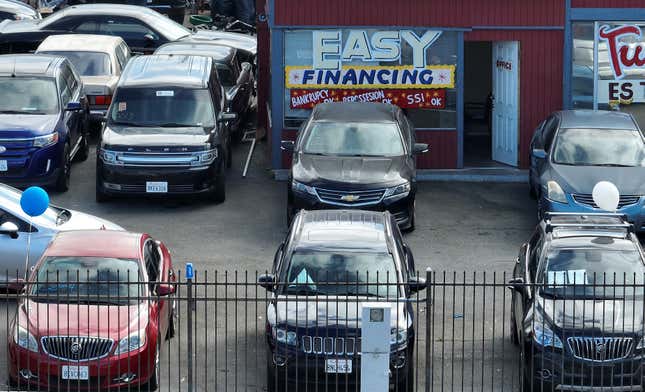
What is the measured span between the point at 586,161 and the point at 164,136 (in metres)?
6.30

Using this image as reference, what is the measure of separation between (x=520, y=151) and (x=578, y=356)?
37.3ft

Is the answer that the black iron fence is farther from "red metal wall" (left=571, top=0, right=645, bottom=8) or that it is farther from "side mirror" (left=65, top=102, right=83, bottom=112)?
"red metal wall" (left=571, top=0, right=645, bottom=8)

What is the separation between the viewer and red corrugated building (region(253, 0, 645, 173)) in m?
24.0

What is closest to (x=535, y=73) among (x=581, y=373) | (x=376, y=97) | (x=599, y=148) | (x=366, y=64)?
(x=376, y=97)

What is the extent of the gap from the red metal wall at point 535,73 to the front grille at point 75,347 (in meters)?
12.4

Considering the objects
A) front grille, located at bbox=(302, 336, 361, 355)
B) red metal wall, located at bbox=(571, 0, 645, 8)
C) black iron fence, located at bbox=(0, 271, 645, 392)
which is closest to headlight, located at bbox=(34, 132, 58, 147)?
black iron fence, located at bbox=(0, 271, 645, 392)

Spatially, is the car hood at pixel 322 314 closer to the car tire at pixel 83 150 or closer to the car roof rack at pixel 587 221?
the car roof rack at pixel 587 221

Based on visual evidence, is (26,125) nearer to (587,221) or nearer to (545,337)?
(587,221)

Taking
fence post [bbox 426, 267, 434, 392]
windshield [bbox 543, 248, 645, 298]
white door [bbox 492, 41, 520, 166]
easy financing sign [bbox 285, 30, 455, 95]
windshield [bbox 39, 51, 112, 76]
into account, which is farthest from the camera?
windshield [bbox 39, 51, 112, 76]

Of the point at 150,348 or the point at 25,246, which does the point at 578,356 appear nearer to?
the point at 150,348

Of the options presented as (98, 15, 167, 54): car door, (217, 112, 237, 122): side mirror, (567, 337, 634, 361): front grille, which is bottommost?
(567, 337, 634, 361): front grille

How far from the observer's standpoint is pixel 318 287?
46.2 feet

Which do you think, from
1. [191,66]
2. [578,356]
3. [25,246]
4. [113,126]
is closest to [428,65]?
[191,66]

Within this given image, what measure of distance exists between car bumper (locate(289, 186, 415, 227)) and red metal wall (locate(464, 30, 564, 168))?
4917 millimetres
